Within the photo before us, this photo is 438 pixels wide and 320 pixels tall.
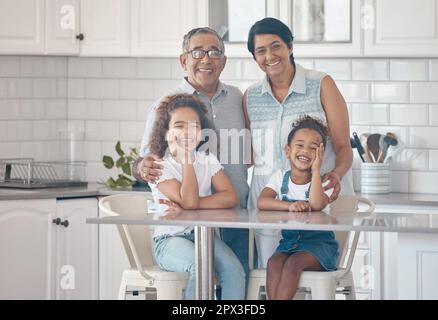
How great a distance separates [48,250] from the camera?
5.13 meters

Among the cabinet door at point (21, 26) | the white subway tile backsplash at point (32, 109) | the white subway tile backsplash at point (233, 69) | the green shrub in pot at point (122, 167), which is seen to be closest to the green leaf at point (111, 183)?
the green shrub in pot at point (122, 167)

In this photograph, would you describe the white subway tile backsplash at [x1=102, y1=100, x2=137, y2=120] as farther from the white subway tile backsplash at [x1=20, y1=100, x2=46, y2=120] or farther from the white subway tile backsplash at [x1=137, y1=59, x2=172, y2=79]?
the white subway tile backsplash at [x1=20, y1=100, x2=46, y2=120]

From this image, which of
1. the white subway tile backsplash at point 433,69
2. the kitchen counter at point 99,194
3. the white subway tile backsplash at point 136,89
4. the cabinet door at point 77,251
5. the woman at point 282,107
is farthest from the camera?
the white subway tile backsplash at point 136,89

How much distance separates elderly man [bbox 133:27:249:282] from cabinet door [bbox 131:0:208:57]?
42.0 inches

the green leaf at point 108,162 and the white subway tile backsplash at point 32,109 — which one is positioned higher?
the white subway tile backsplash at point 32,109

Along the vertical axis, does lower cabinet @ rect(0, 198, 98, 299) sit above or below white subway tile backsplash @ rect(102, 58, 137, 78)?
below

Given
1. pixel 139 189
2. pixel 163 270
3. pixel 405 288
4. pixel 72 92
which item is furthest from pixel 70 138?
pixel 405 288

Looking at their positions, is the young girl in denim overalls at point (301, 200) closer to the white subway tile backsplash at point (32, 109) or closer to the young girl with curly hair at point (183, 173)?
the young girl with curly hair at point (183, 173)

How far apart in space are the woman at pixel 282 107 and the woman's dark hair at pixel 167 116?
23 cm

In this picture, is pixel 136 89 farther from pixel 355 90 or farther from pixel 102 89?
pixel 355 90

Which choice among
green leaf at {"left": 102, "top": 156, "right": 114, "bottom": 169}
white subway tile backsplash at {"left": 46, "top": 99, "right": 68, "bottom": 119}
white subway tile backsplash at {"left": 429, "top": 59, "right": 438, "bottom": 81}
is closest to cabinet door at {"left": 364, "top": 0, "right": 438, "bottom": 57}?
white subway tile backsplash at {"left": 429, "top": 59, "right": 438, "bottom": 81}

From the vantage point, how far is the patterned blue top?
4.18 meters

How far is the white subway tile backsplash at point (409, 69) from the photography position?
5340 mm
